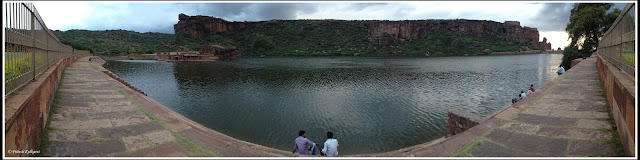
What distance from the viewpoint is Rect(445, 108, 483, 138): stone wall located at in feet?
26.7

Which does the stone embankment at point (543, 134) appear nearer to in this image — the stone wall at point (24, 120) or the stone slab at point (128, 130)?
the stone slab at point (128, 130)

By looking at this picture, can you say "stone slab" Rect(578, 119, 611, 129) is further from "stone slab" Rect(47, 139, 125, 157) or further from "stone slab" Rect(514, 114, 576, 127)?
→ "stone slab" Rect(47, 139, 125, 157)

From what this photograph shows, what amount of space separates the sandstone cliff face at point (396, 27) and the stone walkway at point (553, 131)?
93058mm

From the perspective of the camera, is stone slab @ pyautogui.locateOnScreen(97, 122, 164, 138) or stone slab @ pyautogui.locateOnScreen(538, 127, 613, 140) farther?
stone slab @ pyautogui.locateOnScreen(97, 122, 164, 138)

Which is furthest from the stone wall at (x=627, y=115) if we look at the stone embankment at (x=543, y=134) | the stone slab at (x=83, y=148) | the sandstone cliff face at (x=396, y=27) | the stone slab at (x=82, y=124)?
the sandstone cliff face at (x=396, y=27)

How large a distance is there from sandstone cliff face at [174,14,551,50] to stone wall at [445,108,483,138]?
9095 centimetres

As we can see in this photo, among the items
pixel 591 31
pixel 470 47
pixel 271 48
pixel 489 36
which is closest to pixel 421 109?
pixel 591 31

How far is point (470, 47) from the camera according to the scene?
9925 cm

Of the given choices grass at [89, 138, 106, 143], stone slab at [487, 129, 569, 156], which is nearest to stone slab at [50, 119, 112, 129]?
grass at [89, 138, 106, 143]

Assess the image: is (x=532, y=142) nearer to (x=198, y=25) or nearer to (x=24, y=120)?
(x=24, y=120)

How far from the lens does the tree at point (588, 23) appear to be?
27.6 metres


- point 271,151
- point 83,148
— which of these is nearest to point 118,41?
point 83,148

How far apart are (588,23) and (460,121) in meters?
28.6

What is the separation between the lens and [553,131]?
559 cm
